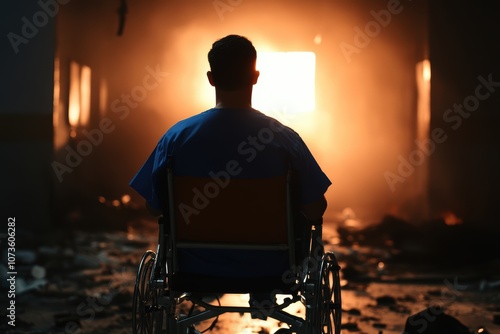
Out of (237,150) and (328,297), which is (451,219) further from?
(237,150)

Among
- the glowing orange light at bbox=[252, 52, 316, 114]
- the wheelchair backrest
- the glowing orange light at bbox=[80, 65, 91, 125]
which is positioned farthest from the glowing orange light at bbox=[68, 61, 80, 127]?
the wheelchair backrest

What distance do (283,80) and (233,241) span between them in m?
11.3

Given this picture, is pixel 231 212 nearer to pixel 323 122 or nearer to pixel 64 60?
pixel 64 60

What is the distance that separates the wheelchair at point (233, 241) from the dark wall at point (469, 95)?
265 inches

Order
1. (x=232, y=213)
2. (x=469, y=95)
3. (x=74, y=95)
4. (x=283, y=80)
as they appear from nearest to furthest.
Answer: (x=232, y=213) < (x=469, y=95) < (x=74, y=95) < (x=283, y=80)

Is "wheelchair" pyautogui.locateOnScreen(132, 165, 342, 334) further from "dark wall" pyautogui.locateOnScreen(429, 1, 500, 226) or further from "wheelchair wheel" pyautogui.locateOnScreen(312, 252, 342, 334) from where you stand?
"dark wall" pyautogui.locateOnScreen(429, 1, 500, 226)

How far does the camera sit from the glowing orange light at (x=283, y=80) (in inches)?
551

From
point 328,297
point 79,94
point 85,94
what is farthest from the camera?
point 85,94

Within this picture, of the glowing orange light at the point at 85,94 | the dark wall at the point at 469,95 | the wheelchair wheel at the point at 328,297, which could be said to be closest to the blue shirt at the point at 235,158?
the wheelchair wheel at the point at 328,297

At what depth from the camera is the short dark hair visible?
9.74ft

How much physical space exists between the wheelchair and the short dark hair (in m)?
0.35

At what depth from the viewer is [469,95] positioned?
9.39 m

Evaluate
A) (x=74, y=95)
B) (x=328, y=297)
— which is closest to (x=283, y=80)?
(x=74, y=95)

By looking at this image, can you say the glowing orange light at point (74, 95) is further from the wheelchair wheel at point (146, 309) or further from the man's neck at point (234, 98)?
the man's neck at point (234, 98)
